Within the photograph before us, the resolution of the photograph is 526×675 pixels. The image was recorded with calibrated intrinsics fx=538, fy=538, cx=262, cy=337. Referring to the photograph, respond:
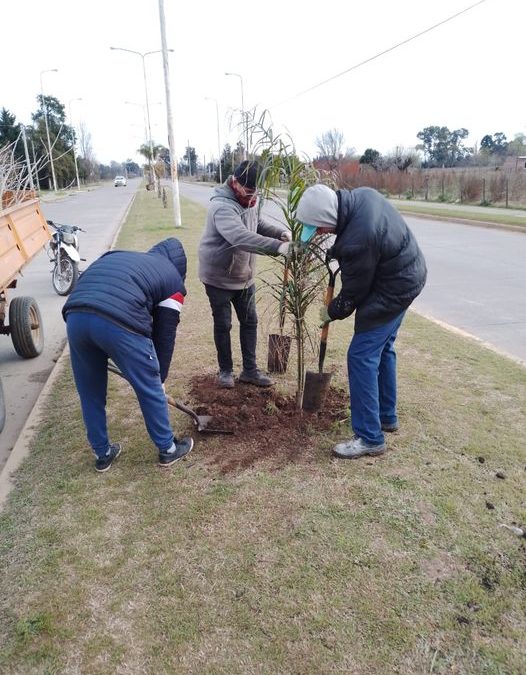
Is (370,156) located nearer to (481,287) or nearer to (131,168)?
(481,287)

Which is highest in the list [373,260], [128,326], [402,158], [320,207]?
[402,158]

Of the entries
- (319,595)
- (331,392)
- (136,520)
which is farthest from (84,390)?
(331,392)

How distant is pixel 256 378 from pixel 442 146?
63.5 meters

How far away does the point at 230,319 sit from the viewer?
4391mm

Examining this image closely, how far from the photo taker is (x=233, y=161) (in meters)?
4.18

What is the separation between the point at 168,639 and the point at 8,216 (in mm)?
→ 4224

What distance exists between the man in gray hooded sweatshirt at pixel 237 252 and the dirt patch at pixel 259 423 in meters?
0.24

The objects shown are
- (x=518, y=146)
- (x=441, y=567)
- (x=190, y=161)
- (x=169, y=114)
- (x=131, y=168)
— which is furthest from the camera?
(x=131, y=168)

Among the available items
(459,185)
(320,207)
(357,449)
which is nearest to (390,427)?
(357,449)

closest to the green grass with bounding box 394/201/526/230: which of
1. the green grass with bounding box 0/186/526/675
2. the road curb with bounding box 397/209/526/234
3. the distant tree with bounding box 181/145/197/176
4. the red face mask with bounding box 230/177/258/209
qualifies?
the road curb with bounding box 397/209/526/234

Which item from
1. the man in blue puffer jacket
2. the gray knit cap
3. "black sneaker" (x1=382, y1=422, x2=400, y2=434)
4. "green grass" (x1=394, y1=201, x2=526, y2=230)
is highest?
the gray knit cap

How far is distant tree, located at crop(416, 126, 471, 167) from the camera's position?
5675 cm

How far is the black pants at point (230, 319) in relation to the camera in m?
4.28

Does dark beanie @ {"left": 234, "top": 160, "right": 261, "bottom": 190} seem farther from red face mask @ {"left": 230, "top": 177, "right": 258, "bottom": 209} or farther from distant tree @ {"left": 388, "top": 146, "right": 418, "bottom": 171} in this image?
distant tree @ {"left": 388, "top": 146, "right": 418, "bottom": 171}
